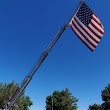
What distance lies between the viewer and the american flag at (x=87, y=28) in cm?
941

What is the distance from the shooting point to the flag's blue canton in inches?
368

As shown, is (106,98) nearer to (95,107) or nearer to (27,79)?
(95,107)

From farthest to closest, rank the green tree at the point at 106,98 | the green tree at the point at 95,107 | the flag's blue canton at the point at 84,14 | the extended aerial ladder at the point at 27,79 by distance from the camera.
A: the green tree at the point at 95,107 → the green tree at the point at 106,98 → the flag's blue canton at the point at 84,14 → the extended aerial ladder at the point at 27,79

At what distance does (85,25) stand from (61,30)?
6.23ft

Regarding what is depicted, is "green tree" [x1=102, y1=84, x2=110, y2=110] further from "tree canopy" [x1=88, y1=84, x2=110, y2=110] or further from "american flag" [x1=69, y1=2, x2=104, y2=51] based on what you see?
"american flag" [x1=69, y1=2, x2=104, y2=51]

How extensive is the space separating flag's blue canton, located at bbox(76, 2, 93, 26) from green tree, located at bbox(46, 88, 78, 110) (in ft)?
281

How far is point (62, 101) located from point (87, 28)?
91.7 metres

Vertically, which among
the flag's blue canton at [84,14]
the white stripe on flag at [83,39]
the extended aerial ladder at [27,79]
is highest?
the flag's blue canton at [84,14]

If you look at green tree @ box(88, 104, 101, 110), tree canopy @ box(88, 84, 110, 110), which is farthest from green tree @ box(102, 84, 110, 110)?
green tree @ box(88, 104, 101, 110)

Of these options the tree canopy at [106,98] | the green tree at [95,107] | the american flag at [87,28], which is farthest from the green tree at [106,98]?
the american flag at [87,28]

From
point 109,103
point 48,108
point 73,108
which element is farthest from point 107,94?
point 48,108

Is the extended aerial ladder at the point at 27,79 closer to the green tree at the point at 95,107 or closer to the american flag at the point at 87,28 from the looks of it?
the american flag at the point at 87,28

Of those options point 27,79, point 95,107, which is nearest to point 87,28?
point 27,79

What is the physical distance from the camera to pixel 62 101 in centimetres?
9925
